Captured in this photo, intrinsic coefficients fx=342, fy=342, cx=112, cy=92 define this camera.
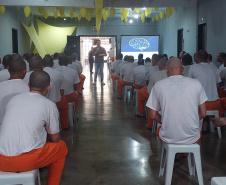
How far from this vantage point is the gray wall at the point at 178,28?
34.5 ft

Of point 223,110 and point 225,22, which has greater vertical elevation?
point 225,22

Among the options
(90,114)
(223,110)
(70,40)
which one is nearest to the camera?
(223,110)

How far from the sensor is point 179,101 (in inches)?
115

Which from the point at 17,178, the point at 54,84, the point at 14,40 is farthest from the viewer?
the point at 14,40

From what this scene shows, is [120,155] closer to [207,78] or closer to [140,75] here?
[207,78]

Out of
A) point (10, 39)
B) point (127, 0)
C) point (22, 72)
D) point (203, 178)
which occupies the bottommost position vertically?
point (203, 178)

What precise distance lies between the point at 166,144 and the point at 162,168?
372 millimetres

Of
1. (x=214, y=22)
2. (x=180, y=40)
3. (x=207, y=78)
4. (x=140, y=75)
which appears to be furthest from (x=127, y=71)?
(x=180, y=40)

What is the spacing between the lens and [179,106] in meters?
2.91

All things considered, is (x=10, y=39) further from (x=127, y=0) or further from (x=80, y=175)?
(x=80, y=175)

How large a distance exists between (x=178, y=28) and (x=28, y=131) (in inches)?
416

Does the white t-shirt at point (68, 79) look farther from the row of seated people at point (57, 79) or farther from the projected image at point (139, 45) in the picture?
the projected image at point (139, 45)

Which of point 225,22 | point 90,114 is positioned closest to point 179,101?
point 90,114

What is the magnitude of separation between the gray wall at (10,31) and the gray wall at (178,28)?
5743 millimetres
